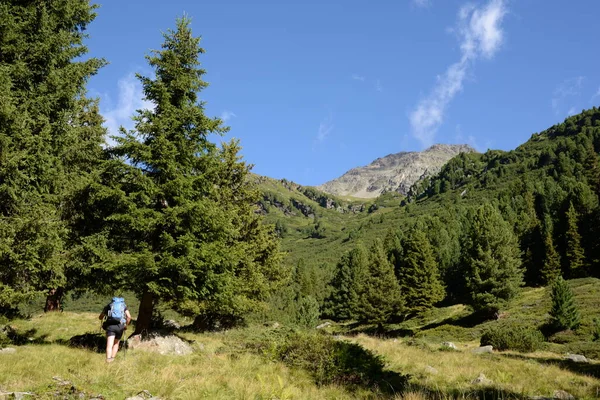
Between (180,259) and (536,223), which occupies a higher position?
(536,223)

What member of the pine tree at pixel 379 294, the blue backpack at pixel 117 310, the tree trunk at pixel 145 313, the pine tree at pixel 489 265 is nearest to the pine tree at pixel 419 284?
the pine tree at pixel 379 294

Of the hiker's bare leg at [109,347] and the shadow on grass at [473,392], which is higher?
the hiker's bare leg at [109,347]

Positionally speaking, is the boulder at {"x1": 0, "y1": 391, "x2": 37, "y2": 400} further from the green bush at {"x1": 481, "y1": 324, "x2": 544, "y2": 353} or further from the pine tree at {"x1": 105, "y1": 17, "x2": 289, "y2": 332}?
the green bush at {"x1": 481, "y1": 324, "x2": 544, "y2": 353}

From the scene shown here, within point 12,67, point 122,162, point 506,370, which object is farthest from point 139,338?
point 506,370

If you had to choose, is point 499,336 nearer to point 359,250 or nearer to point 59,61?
point 59,61

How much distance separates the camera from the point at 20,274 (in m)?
10.8

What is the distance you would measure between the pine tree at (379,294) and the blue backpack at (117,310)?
41.0 meters

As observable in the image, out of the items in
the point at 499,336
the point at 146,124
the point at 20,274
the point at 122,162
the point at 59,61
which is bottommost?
the point at 499,336

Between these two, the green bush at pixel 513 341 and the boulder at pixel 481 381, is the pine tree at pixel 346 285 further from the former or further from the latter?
the boulder at pixel 481 381

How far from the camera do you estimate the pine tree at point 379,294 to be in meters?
47.6

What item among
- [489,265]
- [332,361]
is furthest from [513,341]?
[489,265]

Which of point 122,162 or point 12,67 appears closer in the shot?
point 12,67

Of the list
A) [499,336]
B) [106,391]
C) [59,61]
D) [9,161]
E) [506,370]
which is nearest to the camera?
[106,391]

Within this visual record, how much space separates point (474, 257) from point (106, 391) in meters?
47.9
